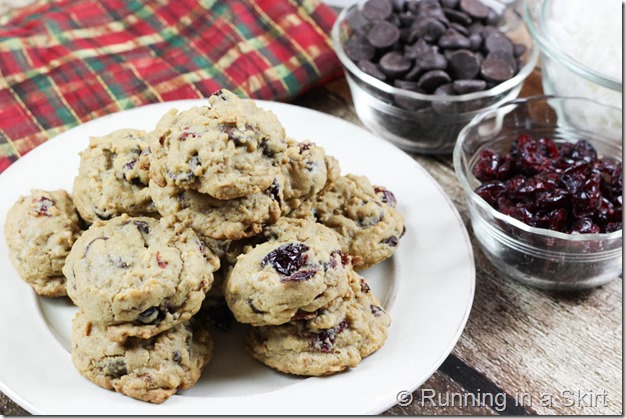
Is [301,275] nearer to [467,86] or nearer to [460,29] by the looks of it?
[467,86]

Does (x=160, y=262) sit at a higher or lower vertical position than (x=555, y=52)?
higher

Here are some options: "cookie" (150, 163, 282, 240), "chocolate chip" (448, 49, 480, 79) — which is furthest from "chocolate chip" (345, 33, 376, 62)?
"cookie" (150, 163, 282, 240)

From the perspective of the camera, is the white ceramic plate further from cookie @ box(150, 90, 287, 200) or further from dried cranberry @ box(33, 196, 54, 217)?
cookie @ box(150, 90, 287, 200)

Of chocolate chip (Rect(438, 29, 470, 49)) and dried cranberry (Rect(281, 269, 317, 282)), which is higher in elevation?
dried cranberry (Rect(281, 269, 317, 282))

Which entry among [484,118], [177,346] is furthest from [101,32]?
[177,346]

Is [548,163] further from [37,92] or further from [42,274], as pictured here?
[37,92]

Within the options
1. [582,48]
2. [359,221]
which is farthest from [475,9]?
[359,221]
